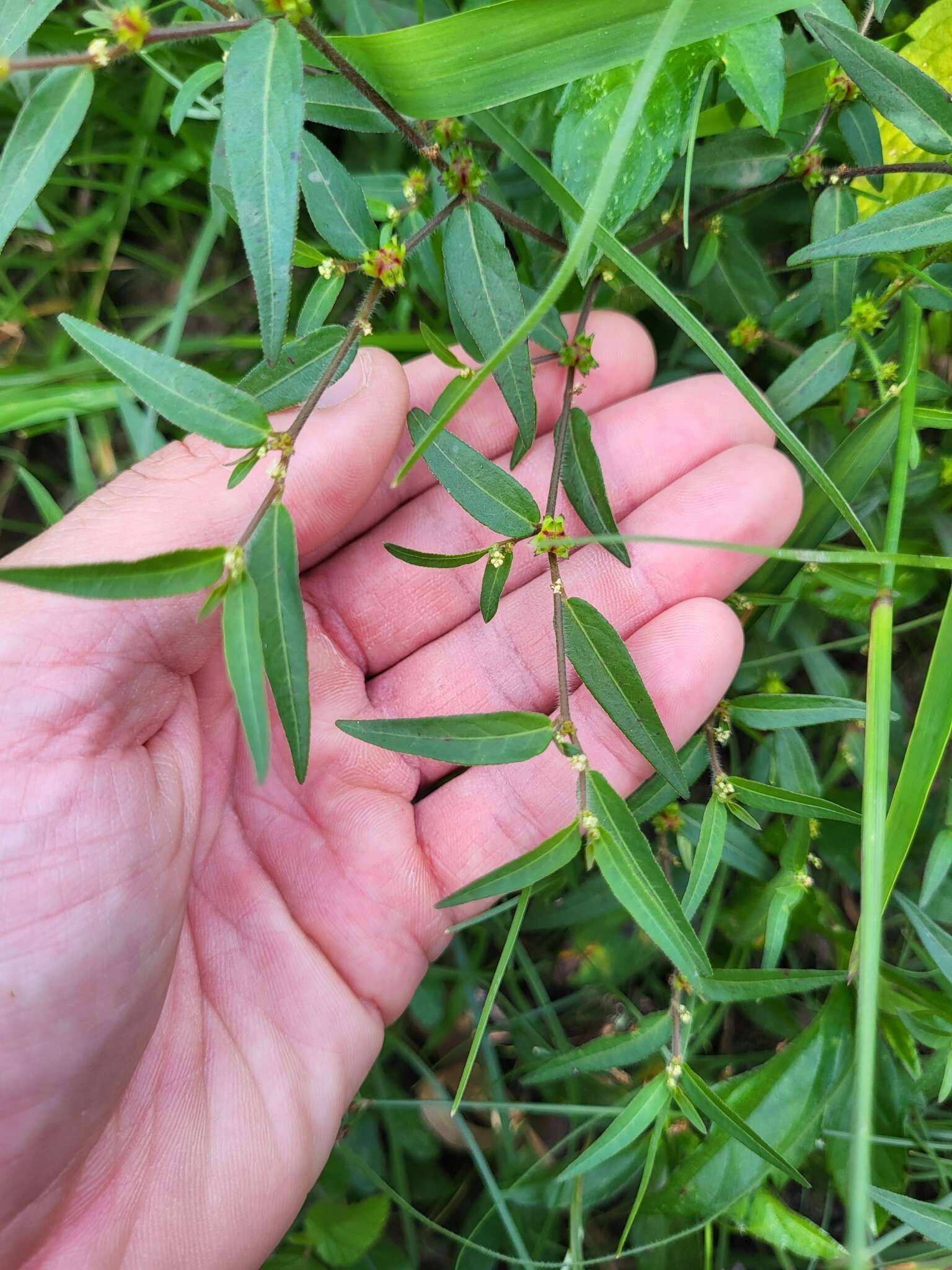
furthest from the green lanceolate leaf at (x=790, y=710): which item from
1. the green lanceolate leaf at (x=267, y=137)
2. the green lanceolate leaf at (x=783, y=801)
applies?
the green lanceolate leaf at (x=267, y=137)

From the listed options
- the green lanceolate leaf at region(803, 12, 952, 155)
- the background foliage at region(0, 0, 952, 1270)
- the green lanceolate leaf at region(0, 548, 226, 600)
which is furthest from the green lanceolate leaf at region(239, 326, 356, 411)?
the green lanceolate leaf at region(803, 12, 952, 155)

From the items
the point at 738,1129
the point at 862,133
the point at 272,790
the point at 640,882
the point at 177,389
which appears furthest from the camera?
the point at 272,790

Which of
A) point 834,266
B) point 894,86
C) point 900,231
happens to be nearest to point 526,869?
point 900,231

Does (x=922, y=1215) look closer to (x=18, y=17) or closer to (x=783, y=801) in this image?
(x=783, y=801)

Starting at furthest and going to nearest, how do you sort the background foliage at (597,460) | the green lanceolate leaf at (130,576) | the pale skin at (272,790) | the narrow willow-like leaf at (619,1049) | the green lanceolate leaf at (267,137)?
1. the narrow willow-like leaf at (619,1049)
2. the pale skin at (272,790)
3. the background foliage at (597,460)
4. the green lanceolate leaf at (267,137)
5. the green lanceolate leaf at (130,576)

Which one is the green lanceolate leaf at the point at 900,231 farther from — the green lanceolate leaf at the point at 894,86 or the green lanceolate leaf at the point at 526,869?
the green lanceolate leaf at the point at 526,869

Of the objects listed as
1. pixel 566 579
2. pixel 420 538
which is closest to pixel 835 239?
pixel 566 579

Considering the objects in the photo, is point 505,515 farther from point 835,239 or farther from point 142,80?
point 142,80
